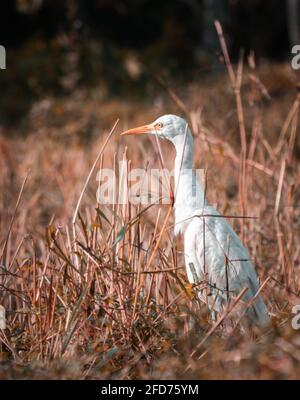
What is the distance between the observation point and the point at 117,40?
17.8 meters

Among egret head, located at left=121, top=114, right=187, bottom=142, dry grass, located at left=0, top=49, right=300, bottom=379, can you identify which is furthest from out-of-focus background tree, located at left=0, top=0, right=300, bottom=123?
egret head, located at left=121, top=114, right=187, bottom=142

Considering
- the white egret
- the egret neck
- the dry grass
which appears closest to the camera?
the dry grass

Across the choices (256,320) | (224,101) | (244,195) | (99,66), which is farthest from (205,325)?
(99,66)

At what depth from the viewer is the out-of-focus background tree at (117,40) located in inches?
525

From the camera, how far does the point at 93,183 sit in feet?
18.2

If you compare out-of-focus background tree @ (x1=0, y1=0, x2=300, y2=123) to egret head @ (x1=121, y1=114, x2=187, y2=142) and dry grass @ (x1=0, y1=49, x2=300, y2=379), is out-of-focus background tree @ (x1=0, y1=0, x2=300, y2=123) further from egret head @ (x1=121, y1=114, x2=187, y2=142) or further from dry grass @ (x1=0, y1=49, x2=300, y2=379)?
egret head @ (x1=121, y1=114, x2=187, y2=142)

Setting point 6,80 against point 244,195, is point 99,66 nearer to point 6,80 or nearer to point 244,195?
point 6,80

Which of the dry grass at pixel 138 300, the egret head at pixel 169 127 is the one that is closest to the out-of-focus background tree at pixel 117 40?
the dry grass at pixel 138 300

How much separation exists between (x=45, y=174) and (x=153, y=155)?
5.41 feet

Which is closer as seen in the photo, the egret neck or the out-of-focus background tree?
the egret neck

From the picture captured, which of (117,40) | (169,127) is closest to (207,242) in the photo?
(169,127)

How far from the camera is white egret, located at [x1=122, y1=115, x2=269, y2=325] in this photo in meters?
3.29

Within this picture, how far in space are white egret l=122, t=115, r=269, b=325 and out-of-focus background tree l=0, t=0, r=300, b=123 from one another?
802 centimetres

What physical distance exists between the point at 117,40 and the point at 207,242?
14876mm
